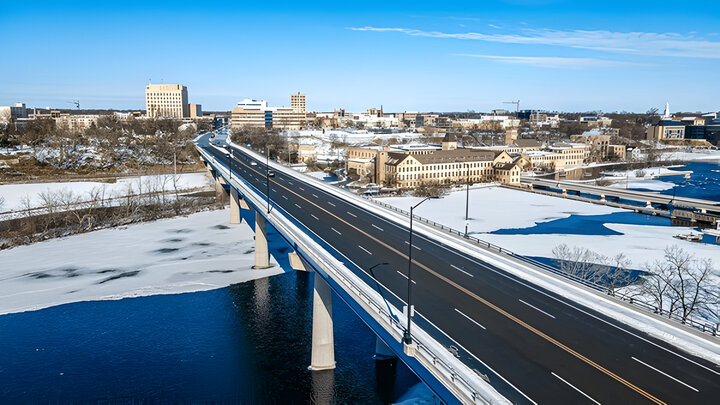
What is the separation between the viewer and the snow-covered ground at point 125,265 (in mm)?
45281

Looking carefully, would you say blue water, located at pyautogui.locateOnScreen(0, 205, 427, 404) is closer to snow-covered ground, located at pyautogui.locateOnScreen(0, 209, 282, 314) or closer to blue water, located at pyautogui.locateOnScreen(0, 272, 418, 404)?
blue water, located at pyautogui.locateOnScreen(0, 272, 418, 404)

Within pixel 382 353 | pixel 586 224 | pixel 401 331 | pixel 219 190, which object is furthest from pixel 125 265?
pixel 586 224

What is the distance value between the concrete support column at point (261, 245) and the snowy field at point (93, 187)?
145ft

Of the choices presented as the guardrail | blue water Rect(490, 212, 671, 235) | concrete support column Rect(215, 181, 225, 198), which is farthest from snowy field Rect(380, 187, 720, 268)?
concrete support column Rect(215, 181, 225, 198)

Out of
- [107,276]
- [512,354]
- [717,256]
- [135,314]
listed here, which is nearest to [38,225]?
[107,276]

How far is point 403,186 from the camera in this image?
10500 cm

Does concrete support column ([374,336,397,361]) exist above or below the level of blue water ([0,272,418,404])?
above

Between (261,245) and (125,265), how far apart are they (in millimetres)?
15416

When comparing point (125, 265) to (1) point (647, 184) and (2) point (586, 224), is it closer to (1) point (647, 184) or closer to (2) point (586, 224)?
(2) point (586, 224)

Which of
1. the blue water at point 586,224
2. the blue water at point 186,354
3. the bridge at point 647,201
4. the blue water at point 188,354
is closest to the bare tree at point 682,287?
the blue water at point 586,224

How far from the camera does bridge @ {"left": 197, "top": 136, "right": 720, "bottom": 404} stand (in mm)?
17312

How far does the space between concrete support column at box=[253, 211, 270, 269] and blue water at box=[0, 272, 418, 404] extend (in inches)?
342

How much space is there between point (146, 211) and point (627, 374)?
252 feet

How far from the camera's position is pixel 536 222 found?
7119 centimetres
